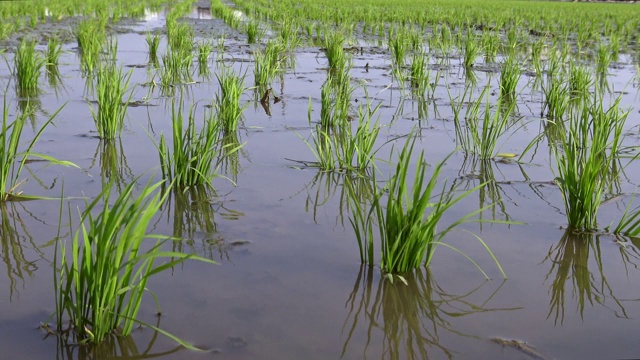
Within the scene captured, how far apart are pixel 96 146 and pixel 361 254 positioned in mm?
2205

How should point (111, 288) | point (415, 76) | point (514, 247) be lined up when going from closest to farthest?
point (111, 288) → point (514, 247) → point (415, 76)

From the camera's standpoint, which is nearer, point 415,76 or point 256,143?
point 256,143

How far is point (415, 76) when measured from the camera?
20.8ft

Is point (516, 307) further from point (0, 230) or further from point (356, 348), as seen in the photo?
point (0, 230)

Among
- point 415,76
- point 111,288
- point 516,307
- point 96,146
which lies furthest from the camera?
point 415,76

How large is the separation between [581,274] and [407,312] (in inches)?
29.4

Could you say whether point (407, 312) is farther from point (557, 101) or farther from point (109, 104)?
point (557, 101)

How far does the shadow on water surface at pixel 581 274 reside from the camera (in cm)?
236

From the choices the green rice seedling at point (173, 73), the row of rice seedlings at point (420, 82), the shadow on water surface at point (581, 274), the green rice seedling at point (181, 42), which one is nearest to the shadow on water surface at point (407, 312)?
the shadow on water surface at point (581, 274)

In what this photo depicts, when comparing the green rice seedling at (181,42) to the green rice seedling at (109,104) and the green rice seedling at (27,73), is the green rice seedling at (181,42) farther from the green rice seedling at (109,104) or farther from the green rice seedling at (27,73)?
the green rice seedling at (109,104)

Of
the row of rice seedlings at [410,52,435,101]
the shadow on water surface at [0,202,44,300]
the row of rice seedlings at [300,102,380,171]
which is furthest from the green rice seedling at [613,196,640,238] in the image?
the row of rice seedlings at [410,52,435,101]

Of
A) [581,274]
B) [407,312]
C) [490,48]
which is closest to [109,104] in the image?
[407,312]

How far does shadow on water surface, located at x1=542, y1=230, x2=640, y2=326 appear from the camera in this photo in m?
2.36

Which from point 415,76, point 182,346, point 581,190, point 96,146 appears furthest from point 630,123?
point 182,346
